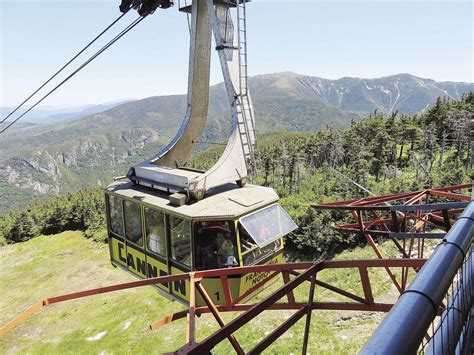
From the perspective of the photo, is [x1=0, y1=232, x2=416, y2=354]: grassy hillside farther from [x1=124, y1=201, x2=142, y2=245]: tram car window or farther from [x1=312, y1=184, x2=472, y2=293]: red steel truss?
[x1=124, y1=201, x2=142, y2=245]: tram car window

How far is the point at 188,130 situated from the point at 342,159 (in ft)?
151

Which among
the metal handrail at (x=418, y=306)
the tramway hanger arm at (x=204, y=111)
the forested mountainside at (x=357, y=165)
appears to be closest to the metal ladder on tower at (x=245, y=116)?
the tramway hanger arm at (x=204, y=111)

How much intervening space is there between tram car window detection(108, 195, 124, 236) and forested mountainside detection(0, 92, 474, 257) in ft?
74.5

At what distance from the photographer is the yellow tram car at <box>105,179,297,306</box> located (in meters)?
7.86

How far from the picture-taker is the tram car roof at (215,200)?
7855 mm

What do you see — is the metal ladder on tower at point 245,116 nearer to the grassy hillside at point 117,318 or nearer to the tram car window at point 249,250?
the tram car window at point 249,250

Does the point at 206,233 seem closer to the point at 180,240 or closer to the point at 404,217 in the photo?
the point at 180,240

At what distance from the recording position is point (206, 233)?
26.1ft

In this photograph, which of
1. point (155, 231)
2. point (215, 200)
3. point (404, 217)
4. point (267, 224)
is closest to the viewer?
point (404, 217)

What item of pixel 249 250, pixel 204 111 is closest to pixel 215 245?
pixel 249 250

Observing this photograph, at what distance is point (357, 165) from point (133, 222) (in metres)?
39.9

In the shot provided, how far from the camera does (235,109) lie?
10.1 meters

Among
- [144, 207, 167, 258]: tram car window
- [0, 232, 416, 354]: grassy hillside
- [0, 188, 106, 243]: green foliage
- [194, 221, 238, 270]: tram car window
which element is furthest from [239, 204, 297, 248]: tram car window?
[0, 188, 106, 243]: green foliage

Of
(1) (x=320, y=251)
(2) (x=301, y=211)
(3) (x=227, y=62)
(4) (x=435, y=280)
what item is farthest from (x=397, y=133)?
(4) (x=435, y=280)
